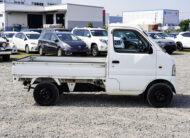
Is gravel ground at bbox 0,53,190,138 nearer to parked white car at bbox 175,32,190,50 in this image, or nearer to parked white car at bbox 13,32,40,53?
parked white car at bbox 13,32,40,53

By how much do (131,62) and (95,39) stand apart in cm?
1276

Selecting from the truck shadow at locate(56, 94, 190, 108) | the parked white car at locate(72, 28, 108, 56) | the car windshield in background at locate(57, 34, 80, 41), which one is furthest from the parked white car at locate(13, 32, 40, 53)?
the truck shadow at locate(56, 94, 190, 108)

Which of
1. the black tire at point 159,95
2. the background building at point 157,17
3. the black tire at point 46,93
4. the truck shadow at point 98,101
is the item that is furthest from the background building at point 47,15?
the background building at point 157,17

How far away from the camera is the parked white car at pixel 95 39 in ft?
62.8

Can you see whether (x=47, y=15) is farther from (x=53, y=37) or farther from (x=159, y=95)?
(x=159, y=95)

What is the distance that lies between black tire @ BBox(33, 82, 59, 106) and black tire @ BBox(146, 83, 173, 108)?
2219mm

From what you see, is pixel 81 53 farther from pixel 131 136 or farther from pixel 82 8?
pixel 82 8

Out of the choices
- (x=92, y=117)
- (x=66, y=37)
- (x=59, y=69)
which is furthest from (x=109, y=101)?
(x=66, y=37)

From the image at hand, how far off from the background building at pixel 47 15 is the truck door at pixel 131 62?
54225mm

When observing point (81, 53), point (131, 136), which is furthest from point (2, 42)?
point (131, 136)

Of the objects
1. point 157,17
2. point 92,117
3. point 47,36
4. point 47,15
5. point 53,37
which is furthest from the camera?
point 157,17

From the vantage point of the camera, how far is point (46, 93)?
23.5ft

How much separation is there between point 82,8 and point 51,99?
57953 mm

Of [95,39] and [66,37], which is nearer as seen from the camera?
[66,37]
